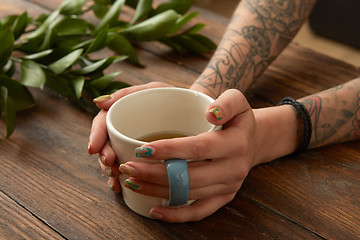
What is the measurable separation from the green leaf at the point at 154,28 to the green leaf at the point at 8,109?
0.33 meters

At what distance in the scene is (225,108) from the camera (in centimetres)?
56

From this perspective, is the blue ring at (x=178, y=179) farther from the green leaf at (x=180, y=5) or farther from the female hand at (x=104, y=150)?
the green leaf at (x=180, y=5)

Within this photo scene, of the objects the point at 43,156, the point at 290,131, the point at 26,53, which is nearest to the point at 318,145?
the point at 290,131

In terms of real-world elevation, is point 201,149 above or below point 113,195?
above

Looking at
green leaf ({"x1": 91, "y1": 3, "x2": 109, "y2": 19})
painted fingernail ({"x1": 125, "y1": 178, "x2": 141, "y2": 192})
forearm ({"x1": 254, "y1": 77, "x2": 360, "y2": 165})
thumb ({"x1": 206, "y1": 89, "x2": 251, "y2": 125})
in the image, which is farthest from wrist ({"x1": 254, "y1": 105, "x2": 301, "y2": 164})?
green leaf ({"x1": 91, "y1": 3, "x2": 109, "y2": 19})

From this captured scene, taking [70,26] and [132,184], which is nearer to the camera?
[132,184]

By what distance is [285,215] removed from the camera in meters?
0.60

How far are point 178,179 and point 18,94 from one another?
46 centimetres

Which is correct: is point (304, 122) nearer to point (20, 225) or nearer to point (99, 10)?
point (20, 225)

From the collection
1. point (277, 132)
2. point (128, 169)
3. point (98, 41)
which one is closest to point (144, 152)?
point (128, 169)

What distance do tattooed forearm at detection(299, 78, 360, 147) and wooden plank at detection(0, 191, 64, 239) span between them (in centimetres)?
47

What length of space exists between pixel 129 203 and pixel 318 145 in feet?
1.21

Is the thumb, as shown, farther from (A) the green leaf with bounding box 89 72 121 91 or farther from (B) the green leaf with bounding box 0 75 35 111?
(B) the green leaf with bounding box 0 75 35 111

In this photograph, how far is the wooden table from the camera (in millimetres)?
571
